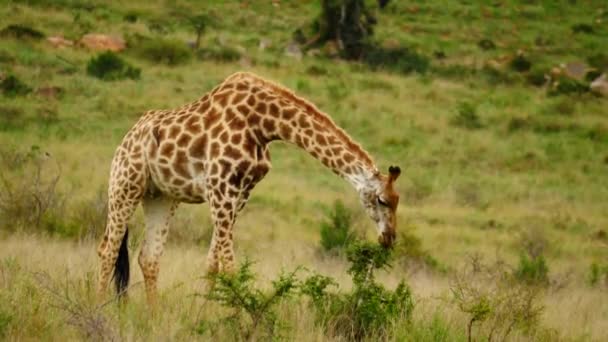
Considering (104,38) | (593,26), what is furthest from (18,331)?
(593,26)

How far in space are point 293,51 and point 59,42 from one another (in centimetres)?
922

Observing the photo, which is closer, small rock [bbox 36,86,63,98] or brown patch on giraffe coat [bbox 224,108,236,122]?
brown patch on giraffe coat [bbox 224,108,236,122]

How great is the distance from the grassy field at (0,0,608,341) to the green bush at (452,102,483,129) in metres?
0.06

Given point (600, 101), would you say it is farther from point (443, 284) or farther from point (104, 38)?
point (443, 284)

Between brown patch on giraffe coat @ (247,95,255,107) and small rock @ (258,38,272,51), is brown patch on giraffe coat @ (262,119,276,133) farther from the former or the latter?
small rock @ (258,38,272,51)

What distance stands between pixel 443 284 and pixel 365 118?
13704 mm

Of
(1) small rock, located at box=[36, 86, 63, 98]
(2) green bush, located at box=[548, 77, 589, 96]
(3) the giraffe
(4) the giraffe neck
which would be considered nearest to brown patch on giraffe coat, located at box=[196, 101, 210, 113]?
(3) the giraffe

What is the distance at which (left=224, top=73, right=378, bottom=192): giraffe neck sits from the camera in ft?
22.1

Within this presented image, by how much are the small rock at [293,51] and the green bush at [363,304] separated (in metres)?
26.4

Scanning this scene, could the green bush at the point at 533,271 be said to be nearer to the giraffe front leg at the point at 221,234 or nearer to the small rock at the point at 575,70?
the giraffe front leg at the point at 221,234

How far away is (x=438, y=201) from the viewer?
1845 cm

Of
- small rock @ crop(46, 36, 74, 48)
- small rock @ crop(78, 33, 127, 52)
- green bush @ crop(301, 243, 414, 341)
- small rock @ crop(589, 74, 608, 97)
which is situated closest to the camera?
green bush @ crop(301, 243, 414, 341)

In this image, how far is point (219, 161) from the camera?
22.2 ft

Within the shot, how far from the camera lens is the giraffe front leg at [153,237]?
7297 mm
